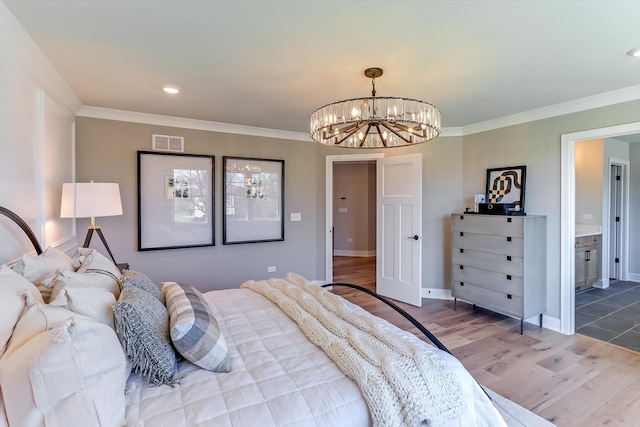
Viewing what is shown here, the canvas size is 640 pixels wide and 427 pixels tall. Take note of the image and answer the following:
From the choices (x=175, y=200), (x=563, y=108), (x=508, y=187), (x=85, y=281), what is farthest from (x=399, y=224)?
(x=85, y=281)

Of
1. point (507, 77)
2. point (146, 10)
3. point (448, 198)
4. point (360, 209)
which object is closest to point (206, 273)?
point (146, 10)

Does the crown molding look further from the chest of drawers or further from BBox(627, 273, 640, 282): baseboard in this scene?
BBox(627, 273, 640, 282): baseboard

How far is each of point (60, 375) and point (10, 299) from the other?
0.47m

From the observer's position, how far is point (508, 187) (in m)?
3.96

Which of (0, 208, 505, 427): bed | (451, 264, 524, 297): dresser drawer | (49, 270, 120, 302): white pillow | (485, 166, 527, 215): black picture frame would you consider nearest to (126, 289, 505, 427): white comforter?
(0, 208, 505, 427): bed

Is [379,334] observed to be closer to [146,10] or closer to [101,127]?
[146,10]

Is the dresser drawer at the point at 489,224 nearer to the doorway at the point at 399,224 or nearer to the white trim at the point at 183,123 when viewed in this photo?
the doorway at the point at 399,224

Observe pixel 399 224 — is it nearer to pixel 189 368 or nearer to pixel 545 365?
pixel 545 365

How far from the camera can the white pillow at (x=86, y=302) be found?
125 cm

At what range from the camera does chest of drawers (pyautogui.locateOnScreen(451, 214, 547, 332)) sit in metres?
3.44

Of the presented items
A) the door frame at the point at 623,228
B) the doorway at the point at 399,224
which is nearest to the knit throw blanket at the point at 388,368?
the doorway at the point at 399,224

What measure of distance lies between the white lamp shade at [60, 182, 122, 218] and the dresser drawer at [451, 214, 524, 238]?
386 cm

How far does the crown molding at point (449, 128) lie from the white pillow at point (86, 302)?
2.88m

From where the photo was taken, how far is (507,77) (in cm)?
267
